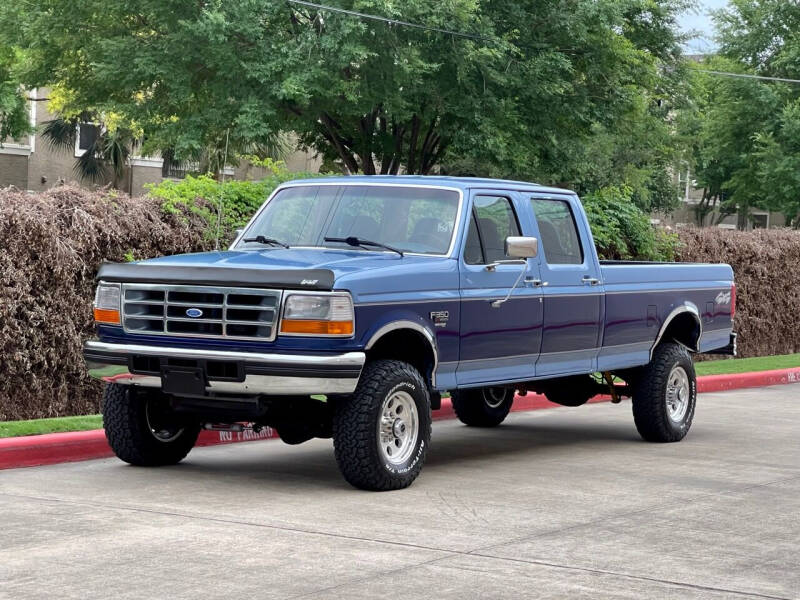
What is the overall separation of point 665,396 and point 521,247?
3139 millimetres

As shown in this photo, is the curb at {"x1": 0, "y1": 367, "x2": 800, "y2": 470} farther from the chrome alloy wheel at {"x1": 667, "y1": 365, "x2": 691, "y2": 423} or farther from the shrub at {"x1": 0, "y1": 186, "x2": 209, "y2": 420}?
the chrome alloy wheel at {"x1": 667, "y1": 365, "x2": 691, "y2": 423}

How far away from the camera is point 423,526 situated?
26.9 feet

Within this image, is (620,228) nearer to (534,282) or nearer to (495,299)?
(534,282)

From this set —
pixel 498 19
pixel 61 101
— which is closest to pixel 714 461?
pixel 498 19

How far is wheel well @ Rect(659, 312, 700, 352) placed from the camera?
13.2 metres

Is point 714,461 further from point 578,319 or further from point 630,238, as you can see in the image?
point 630,238

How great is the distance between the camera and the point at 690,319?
523 inches

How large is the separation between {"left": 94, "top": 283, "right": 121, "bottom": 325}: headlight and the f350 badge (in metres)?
2.23

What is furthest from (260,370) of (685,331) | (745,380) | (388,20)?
(388,20)

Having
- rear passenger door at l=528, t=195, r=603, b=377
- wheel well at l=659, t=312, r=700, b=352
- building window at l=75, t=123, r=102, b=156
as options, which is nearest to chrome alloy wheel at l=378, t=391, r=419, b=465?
rear passenger door at l=528, t=195, r=603, b=377

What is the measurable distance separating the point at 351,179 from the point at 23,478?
3.35 m

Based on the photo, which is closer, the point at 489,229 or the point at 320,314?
the point at 320,314

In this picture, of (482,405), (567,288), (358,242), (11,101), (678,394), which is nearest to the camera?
(358,242)

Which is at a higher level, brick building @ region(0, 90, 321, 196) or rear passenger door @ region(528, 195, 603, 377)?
brick building @ region(0, 90, 321, 196)
